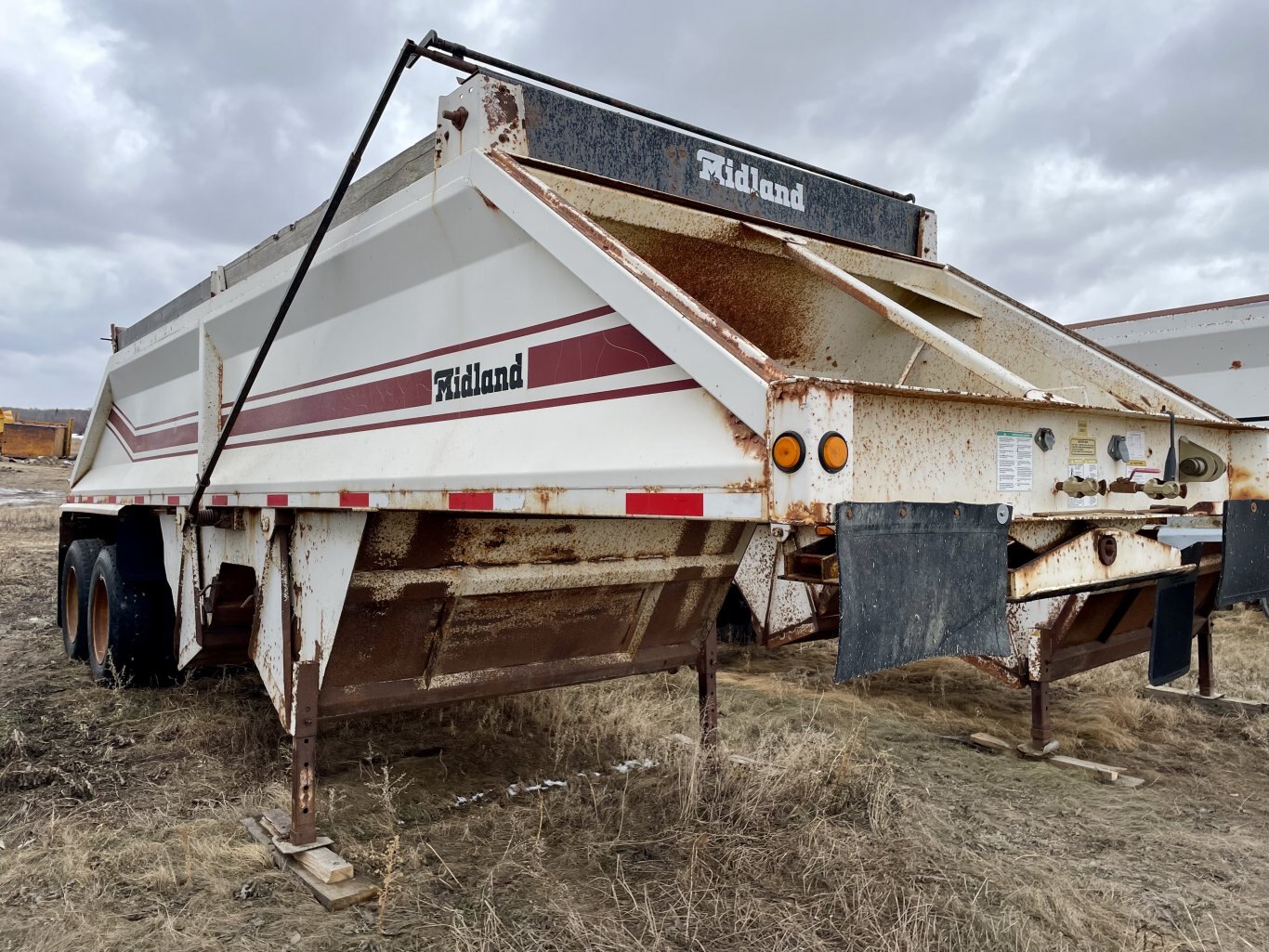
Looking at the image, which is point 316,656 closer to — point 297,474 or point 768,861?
point 297,474

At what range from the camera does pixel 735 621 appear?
702 centimetres

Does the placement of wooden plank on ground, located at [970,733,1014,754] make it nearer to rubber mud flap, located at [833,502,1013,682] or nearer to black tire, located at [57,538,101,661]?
rubber mud flap, located at [833,502,1013,682]

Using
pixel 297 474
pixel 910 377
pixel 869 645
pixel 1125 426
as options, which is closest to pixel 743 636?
pixel 910 377

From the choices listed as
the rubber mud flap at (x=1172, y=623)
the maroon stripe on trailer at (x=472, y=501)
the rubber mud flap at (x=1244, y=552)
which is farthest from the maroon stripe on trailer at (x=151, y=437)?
the rubber mud flap at (x=1244, y=552)

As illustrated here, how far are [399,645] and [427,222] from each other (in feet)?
4.99

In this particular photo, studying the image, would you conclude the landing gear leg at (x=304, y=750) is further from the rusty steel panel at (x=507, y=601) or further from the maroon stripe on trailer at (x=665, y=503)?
the maroon stripe on trailer at (x=665, y=503)

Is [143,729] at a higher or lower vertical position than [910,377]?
lower

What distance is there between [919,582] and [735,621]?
5.16 meters

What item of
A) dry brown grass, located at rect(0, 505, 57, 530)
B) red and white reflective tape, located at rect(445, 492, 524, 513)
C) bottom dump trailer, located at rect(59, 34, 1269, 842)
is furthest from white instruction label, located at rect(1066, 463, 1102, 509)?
dry brown grass, located at rect(0, 505, 57, 530)

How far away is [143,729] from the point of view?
197 inches

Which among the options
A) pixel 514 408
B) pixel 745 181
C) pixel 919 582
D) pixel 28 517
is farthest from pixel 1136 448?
pixel 28 517

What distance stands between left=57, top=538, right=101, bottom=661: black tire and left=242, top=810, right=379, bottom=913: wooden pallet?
3343mm

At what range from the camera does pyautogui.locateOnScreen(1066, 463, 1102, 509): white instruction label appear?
232 cm

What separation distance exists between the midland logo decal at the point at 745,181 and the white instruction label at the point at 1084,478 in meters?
1.52
